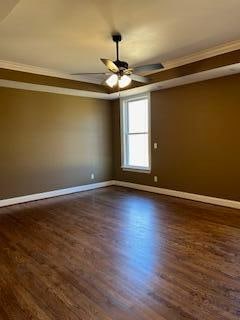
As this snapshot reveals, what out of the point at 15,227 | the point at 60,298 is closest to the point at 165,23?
the point at 60,298

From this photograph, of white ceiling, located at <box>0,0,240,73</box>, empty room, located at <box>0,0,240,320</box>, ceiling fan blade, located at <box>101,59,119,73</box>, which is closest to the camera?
empty room, located at <box>0,0,240,320</box>

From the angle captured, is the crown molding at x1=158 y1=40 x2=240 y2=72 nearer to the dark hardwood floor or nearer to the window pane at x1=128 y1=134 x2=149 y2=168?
the window pane at x1=128 y1=134 x2=149 y2=168

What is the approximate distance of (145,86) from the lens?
5.39 metres

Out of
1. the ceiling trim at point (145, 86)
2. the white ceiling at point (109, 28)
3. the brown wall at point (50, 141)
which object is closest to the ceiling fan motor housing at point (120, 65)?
the white ceiling at point (109, 28)

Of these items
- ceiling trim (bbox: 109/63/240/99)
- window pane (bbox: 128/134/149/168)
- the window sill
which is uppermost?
ceiling trim (bbox: 109/63/240/99)

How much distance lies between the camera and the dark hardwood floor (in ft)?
6.63

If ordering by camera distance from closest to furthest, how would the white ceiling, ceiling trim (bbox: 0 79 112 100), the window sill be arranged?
the white ceiling → ceiling trim (bbox: 0 79 112 100) → the window sill

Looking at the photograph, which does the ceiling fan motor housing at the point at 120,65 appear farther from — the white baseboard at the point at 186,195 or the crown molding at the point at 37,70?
the white baseboard at the point at 186,195

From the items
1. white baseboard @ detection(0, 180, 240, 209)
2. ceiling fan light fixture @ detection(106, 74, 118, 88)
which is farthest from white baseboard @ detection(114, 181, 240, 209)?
ceiling fan light fixture @ detection(106, 74, 118, 88)

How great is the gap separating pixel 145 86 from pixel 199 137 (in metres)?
1.55

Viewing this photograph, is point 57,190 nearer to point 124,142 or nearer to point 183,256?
point 124,142

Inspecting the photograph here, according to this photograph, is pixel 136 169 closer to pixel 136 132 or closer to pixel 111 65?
pixel 136 132

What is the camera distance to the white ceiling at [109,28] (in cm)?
273

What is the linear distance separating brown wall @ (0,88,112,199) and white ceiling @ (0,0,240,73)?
46.0 inches
